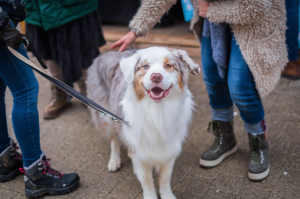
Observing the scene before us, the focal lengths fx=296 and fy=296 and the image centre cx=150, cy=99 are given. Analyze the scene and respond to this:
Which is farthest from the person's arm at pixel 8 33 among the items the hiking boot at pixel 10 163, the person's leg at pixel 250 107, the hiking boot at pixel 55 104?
the hiking boot at pixel 55 104

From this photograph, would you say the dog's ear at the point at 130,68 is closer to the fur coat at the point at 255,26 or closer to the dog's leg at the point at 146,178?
the fur coat at the point at 255,26

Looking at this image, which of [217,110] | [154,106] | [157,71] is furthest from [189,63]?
[217,110]

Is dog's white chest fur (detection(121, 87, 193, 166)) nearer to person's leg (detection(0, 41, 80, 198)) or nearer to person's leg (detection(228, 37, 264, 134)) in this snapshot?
person's leg (detection(228, 37, 264, 134))

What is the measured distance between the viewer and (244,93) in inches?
82.1

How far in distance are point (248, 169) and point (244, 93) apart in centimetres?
65

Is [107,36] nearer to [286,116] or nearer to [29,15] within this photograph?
[29,15]

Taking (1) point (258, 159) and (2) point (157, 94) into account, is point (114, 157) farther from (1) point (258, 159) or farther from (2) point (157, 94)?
(1) point (258, 159)

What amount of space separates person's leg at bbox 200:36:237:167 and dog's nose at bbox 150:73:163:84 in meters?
0.73

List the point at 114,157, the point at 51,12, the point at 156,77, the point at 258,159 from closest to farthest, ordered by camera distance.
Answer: the point at 156,77, the point at 258,159, the point at 114,157, the point at 51,12

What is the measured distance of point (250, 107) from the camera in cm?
214

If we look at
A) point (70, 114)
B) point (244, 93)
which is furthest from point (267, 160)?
point (70, 114)

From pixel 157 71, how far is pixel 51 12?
5.56ft

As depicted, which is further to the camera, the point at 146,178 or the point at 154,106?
the point at 146,178

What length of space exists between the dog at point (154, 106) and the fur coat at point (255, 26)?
0.35 meters
